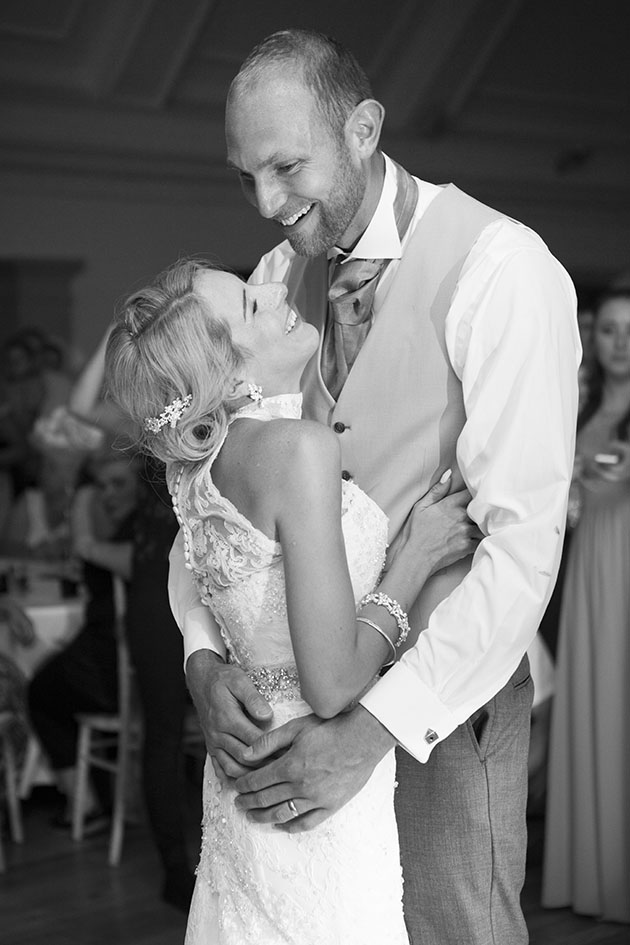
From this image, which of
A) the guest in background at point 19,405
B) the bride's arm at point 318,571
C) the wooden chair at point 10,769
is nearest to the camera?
the bride's arm at point 318,571

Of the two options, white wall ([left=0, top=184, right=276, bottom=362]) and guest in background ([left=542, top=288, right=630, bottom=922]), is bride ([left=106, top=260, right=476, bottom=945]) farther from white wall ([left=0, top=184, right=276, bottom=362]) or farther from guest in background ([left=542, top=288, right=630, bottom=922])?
white wall ([left=0, top=184, right=276, bottom=362])

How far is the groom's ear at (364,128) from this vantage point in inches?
71.6

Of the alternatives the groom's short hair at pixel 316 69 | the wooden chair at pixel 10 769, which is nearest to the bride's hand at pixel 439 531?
the groom's short hair at pixel 316 69

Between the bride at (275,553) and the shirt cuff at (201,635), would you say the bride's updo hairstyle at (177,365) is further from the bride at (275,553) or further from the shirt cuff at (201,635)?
the shirt cuff at (201,635)

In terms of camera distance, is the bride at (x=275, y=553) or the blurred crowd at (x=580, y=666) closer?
the bride at (x=275, y=553)

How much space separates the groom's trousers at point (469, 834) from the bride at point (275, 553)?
4.4 inches

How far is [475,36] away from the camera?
8102mm

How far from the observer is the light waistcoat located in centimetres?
177

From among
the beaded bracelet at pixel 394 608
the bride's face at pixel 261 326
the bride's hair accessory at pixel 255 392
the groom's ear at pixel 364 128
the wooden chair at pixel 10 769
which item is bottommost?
the wooden chair at pixel 10 769

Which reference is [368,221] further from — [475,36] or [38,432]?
[475,36]

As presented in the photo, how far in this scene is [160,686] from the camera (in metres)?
3.99

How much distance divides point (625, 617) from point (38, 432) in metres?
3.00

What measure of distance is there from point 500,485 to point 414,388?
22 cm

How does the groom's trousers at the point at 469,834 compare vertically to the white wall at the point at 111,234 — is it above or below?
below
